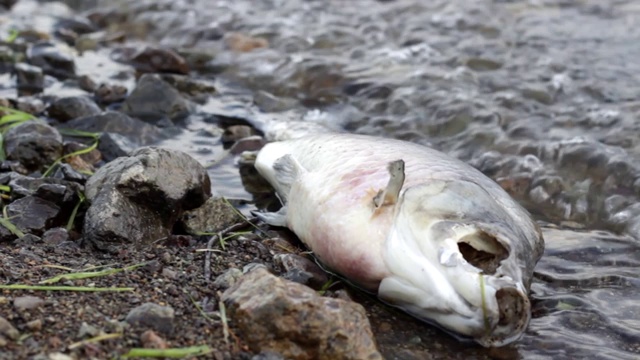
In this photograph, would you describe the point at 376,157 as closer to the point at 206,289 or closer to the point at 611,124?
the point at 206,289

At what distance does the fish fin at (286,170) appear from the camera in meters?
4.47

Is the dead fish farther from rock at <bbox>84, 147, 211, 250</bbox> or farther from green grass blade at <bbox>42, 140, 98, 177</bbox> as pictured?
green grass blade at <bbox>42, 140, 98, 177</bbox>

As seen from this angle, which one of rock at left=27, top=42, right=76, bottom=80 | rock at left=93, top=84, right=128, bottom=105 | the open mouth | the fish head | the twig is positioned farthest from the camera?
rock at left=27, top=42, right=76, bottom=80

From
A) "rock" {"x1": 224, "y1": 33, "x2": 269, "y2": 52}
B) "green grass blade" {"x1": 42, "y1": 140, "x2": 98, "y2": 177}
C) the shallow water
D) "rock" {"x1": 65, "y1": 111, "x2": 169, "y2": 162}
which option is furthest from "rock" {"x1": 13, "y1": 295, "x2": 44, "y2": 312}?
"rock" {"x1": 224, "y1": 33, "x2": 269, "y2": 52}

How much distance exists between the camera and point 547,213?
5.38m

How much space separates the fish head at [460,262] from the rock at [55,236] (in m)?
1.58

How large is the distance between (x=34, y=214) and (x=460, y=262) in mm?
2197

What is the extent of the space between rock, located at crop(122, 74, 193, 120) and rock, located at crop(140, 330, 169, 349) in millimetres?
3691

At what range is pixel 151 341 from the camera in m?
3.05

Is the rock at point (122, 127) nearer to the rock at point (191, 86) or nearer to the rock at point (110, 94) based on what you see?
the rock at point (110, 94)

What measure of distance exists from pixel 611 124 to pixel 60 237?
4222mm

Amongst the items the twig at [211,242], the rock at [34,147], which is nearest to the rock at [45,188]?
the rock at [34,147]

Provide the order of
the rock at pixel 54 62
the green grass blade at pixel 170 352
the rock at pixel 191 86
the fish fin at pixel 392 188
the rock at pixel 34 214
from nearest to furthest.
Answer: the green grass blade at pixel 170 352
the fish fin at pixel 392 188
the rock at pixel 34 214
the rock at pixel 191 86
the rock at pixel 54 62

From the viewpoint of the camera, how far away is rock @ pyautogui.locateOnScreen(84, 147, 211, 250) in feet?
13.5
